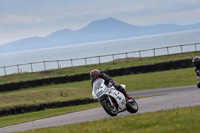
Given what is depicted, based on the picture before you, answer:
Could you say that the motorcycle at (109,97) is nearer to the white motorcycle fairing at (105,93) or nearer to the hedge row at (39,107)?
the white motorcycle fairing at (105,93)

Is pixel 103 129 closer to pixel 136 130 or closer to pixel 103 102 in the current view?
pixel 136 130

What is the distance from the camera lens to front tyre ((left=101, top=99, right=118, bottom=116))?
11.8 metres

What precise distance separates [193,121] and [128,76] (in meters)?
26.6

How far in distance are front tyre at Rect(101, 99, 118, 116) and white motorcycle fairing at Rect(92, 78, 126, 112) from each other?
0.67 feet

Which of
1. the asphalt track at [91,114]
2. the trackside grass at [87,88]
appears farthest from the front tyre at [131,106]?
the trackside grass at [87,88]

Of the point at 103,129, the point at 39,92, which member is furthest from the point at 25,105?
the point at 103,129

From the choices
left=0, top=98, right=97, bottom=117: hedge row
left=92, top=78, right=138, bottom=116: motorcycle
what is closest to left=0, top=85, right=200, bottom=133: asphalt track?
left=92, top=78, right=138, bottom=116: motorcycle

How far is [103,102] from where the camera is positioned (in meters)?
11.9

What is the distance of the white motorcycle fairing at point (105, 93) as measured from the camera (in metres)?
12.0

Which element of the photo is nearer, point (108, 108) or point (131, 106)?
point (108, 108)

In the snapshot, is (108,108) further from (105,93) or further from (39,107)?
(39,107)

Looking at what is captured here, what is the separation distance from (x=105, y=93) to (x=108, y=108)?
468 millimetres

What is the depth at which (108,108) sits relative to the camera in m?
11.9

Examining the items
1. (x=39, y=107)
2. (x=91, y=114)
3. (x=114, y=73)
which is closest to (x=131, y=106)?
(x=91, y=114)
